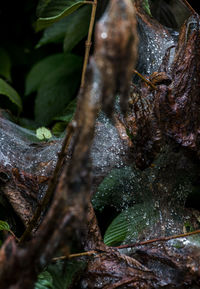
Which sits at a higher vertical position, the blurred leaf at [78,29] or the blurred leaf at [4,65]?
the blurred leaf at [78,29]

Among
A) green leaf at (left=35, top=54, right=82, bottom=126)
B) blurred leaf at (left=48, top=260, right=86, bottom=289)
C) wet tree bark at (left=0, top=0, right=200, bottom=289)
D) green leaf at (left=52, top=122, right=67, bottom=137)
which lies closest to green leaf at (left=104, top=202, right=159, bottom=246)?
wet tree bark at (left=0, top=0, right=200, bottom=289)

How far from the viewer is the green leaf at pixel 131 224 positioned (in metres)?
1.27

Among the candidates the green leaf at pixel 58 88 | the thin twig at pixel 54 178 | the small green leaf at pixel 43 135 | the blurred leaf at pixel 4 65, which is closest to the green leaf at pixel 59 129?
the small green leaf at pixel 43 135

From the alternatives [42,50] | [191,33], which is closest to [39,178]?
[191,33]

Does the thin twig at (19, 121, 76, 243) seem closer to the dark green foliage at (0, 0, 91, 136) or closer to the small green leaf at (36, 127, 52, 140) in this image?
the small green leaf at (36, 127, 52, 140)

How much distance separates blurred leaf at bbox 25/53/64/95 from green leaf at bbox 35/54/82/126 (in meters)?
0.02

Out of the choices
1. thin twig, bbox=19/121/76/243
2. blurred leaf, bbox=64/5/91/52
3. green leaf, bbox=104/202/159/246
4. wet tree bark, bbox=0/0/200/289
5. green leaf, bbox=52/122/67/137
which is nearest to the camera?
wet tree bark, bbox=0/0/200/289

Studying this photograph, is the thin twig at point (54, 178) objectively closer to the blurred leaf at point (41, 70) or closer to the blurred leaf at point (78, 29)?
the blurred leaf at point (78, 29)

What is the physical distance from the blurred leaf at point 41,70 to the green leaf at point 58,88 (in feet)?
0.08

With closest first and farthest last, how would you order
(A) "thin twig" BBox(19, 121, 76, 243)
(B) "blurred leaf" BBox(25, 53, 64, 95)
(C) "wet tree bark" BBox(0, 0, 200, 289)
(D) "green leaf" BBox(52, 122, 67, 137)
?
(C) "wet tree bark" BBox(0, 0, 200, 289), (A) "thin twig" BBox(19, 121, 76, 243), (D) "green leaf" BBox(52, 122, 67, 137), (B) "blurred leaf" BBox(25, 53, 64, 95)

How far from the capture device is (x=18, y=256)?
2.43 feet

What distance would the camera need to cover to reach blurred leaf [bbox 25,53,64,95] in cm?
226

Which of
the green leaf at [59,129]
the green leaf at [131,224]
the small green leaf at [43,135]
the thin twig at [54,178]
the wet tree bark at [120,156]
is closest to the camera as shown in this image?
the wet tree bark at [120,156]

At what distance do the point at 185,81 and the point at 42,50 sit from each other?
156cm
